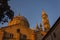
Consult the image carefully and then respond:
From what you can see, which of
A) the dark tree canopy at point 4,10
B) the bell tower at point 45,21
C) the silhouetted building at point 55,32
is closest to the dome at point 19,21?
the bell tower at point 45,21

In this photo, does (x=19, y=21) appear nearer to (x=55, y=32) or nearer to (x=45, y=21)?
(x=45, y=21)

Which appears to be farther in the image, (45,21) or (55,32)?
(45,21)

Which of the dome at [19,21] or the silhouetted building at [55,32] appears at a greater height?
the dome at [19,21]

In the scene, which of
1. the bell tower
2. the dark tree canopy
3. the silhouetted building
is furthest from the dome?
the dark tree canopy

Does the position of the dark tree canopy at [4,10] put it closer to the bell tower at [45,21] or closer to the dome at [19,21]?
the dome at [19,21]

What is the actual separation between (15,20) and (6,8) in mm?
24218

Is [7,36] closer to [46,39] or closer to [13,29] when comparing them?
[13,29]

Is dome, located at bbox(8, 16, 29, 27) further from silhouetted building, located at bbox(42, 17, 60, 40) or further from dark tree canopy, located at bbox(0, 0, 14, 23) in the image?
dark tree canopy, located at bbox(0, 0, 14, 23)

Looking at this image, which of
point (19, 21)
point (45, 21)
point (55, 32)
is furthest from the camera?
point (45, 21)

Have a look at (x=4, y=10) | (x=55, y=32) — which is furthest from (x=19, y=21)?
(x=4, y=10)

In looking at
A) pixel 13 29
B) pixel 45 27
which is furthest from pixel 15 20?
pixel 45 27

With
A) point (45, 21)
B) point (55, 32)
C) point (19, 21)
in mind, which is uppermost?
point (45, 21)

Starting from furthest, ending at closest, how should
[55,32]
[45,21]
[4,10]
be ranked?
[45,21] → [55,32] → [4,10]

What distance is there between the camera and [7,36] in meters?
26.7
